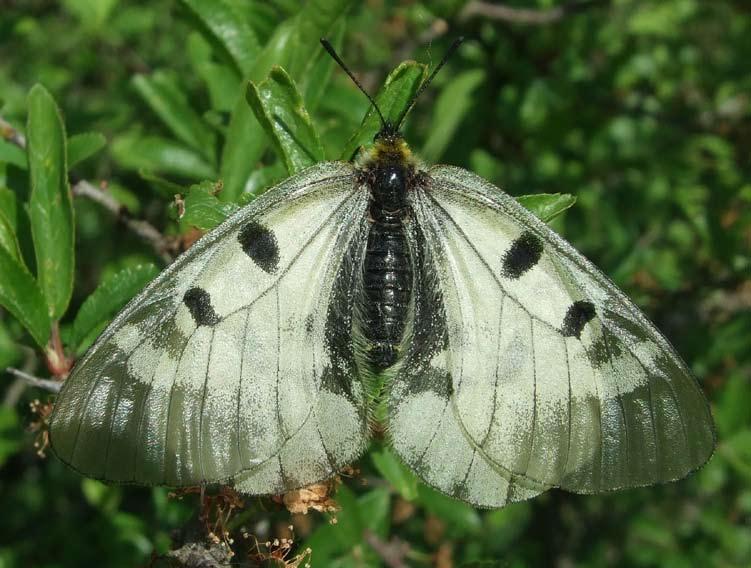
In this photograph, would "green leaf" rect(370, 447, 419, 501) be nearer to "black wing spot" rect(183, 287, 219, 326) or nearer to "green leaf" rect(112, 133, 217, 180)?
"black wing spot" rect(183, 287, 219, 326)

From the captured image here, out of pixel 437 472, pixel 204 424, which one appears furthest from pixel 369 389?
pixel 204 424

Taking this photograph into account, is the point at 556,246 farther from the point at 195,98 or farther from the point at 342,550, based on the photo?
the point at 195,98

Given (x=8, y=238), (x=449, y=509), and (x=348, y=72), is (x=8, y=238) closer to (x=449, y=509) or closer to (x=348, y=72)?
(x=348, y=72)

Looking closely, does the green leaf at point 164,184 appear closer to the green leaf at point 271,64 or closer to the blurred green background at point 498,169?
the green leaf at point 271,64

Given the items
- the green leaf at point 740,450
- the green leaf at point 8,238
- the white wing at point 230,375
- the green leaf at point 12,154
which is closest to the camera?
the white wing at point 230,375

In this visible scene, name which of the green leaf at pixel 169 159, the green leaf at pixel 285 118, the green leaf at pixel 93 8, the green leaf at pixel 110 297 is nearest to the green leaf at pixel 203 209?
the green leaf at pixel 285 118

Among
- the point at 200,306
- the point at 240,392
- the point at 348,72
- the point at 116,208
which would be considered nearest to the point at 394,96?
the point at 348,72
